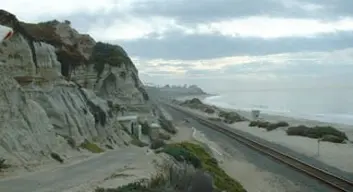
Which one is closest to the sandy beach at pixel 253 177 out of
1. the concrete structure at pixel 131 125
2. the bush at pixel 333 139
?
the concrete structure at pixel 131 125

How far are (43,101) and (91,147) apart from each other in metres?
3.45

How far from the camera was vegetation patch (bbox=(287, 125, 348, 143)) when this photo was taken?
137 ft

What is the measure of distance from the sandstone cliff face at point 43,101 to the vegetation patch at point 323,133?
18.6m

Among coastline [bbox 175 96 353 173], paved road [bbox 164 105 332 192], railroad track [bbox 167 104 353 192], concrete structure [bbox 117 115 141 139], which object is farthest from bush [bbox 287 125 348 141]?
concrete structure [bbox 117 115 141 139]

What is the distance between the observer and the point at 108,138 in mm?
30375

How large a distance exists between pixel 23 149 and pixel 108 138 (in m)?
11.4

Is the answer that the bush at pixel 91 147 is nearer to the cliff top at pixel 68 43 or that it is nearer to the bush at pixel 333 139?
the cliff top at pixel 68 43

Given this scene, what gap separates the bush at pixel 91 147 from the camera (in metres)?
25.5

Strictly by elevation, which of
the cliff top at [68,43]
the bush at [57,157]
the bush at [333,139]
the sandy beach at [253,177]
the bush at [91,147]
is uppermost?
the cliff top at [68,43]

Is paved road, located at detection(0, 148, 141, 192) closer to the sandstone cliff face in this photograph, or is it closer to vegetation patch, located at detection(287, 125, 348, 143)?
the sandstone cliff face

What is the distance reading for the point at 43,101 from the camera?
25.0 metres

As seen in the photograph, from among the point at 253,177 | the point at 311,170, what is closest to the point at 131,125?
the point at 253,177

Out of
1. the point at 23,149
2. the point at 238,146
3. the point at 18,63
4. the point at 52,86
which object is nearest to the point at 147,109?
the point at 238,146

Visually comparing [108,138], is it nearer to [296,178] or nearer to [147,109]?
[296,178]
